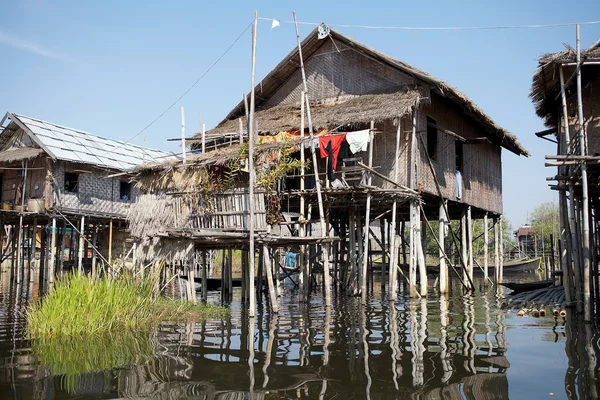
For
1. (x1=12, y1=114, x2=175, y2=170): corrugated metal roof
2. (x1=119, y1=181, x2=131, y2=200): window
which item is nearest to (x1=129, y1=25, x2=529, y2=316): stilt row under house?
(x1=12, y1=114, x2=175, y2=170): corrugated metal roof

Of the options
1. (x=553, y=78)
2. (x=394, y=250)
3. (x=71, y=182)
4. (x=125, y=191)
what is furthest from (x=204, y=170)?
(x=125, y=191)

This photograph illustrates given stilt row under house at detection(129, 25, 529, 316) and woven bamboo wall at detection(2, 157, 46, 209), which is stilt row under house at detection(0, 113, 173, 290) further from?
stilt row under house at detection(129, 25, 529, 316)

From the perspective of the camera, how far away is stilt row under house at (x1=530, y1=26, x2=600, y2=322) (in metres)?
9.92

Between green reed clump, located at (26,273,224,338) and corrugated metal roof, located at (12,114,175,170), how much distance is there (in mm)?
10161

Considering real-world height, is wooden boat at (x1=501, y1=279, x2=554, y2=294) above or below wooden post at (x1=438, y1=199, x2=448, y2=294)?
below

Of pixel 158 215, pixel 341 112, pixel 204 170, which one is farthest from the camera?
pixel 341 112

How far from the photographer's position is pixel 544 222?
48.0 metres

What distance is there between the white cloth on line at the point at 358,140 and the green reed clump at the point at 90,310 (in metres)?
6.23

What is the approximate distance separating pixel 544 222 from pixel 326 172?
38450 mm

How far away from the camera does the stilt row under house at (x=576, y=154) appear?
992 cm

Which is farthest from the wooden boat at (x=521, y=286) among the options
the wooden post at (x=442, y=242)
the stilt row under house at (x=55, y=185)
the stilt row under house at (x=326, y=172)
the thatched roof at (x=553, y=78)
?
the stilt row under house at (x=55, y=185)

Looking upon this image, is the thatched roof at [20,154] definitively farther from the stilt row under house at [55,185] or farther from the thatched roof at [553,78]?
the thatched roof at [553,78]

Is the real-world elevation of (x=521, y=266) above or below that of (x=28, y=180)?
below

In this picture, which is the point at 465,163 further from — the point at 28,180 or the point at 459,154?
the point at 28,180
